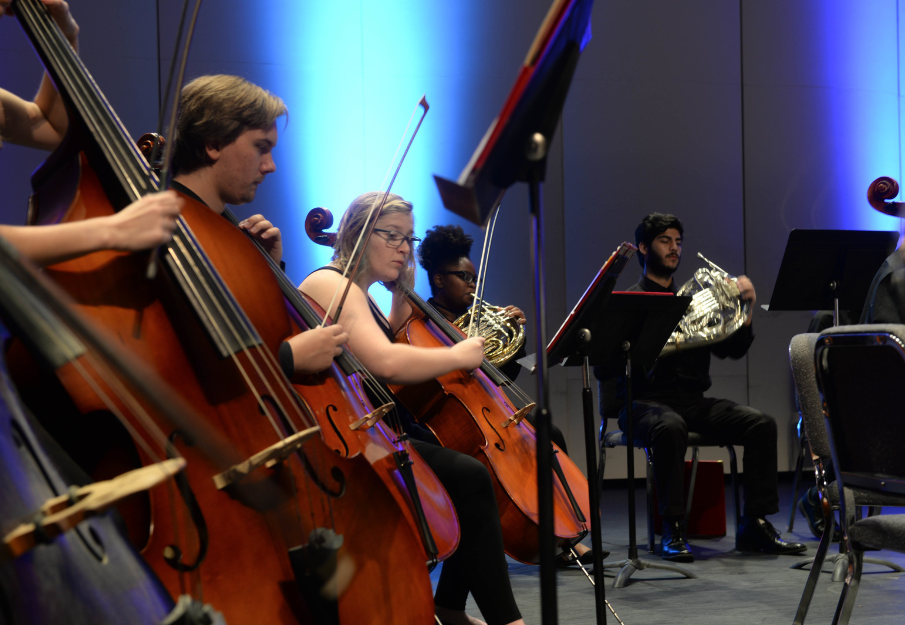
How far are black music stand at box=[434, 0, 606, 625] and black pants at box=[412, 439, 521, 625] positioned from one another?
30.6 inches

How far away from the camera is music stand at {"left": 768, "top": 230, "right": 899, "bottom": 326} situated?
3.20m

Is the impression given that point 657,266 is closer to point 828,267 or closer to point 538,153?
point 828,267

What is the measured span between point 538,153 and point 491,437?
1266 mm

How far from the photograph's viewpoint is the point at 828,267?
3.25 meters

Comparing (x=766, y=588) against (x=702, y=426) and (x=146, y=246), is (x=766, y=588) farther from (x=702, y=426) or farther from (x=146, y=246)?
(x=146, y=246)

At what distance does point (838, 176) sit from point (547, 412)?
16.3ft

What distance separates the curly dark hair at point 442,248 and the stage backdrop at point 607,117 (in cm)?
124

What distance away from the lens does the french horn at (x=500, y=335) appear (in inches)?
134

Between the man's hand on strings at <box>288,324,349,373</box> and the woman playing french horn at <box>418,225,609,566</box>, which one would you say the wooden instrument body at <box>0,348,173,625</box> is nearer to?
the man's hand on strings at <box>288,324,349,373</box>

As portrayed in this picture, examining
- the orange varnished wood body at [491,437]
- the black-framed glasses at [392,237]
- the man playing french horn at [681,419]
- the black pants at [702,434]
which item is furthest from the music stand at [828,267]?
the black-framed glasses at [392,237]

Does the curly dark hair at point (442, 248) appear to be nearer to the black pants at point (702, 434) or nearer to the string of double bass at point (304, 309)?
the black pants at point (702, 434)

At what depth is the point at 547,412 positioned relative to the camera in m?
1.17

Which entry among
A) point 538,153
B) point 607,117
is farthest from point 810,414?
point 607,117

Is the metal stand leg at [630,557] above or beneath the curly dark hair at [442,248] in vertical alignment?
beneath
